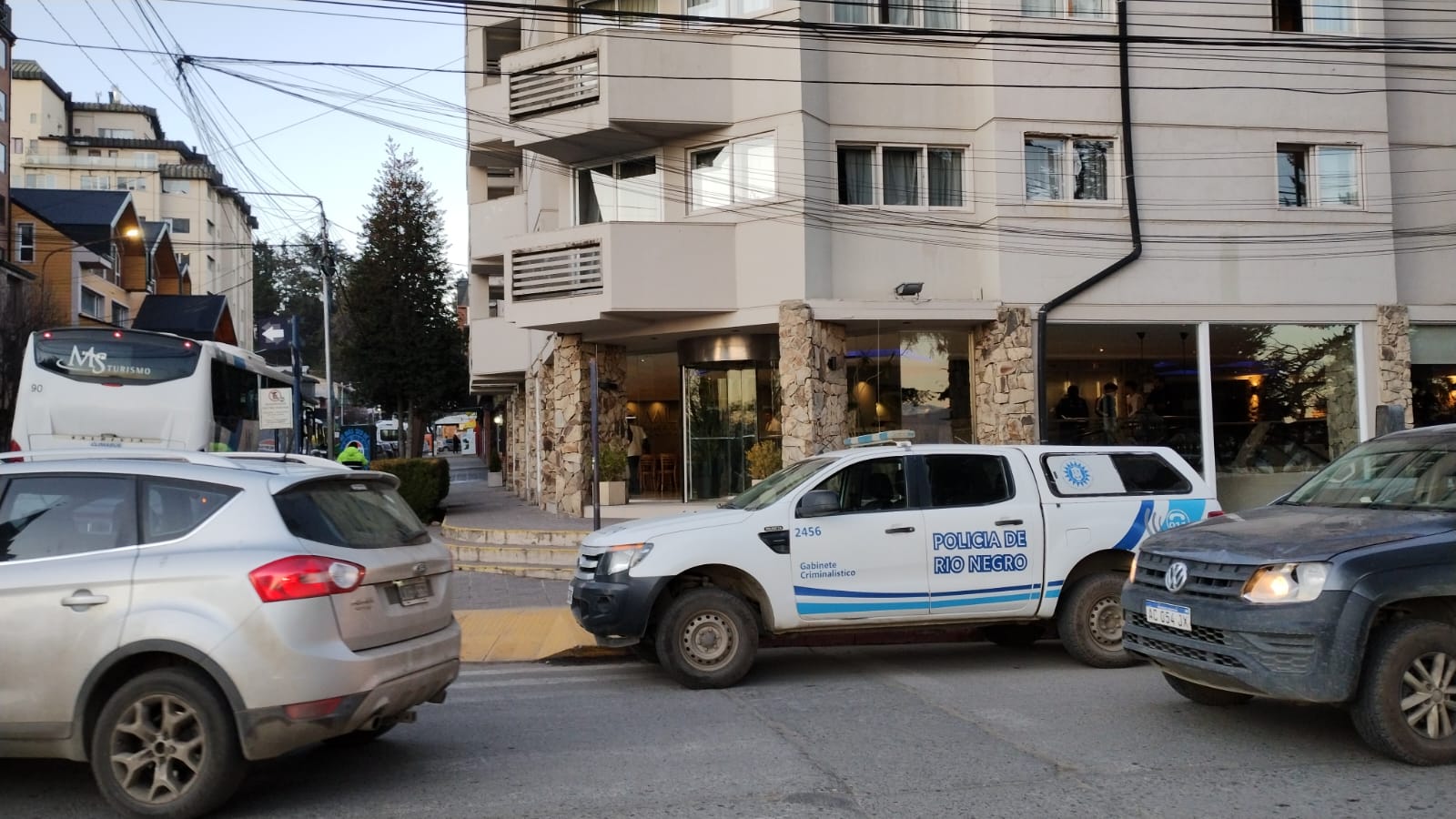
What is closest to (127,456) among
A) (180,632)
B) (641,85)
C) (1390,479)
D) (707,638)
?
(180,632)

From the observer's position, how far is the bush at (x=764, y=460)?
18.1m

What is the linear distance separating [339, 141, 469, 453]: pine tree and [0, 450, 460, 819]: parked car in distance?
40.1m

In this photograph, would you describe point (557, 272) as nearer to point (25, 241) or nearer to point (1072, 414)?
point (1072, 414)

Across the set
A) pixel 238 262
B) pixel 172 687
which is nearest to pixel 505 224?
pixel 172 687

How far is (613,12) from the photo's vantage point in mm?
18703

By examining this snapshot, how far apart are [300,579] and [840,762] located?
121 inches

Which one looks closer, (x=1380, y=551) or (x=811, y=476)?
(x=1380, y=551)

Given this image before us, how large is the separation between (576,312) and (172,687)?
1336cm

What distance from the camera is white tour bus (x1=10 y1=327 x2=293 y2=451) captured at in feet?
60.8

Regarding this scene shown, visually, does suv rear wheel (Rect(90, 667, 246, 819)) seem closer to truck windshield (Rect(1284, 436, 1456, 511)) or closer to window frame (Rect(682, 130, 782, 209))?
truck windshield (Rect(1284, 436, 1456, 511))

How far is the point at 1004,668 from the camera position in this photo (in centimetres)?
971

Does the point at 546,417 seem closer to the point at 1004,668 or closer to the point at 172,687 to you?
the point at 1004,668

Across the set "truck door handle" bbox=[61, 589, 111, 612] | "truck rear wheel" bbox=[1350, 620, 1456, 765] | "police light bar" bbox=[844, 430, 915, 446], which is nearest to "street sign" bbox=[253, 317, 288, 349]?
"police light bar" bbox=[844, 430, 915, 446]

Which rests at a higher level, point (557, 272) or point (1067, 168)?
point (1067, 168)
